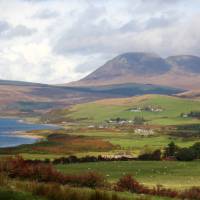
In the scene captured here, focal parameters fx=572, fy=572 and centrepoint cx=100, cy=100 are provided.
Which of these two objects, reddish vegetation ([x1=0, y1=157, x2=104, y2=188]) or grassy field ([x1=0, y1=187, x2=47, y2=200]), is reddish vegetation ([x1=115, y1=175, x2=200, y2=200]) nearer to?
reddish vegetation ([x1=0, y1=157, x2=104, y2=188])

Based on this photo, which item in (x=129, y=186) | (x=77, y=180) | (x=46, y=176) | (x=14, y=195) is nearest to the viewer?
(x=14, y=195)

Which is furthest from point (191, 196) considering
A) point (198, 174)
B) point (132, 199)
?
point (198, 174)

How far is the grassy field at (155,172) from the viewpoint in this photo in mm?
33513

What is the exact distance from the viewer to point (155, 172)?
39.4 m

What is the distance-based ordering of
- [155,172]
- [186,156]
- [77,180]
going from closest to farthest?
[77,180], [155,172], [186,156]

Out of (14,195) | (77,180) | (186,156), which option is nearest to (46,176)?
(77,180)

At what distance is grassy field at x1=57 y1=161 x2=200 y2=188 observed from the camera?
3351 cm

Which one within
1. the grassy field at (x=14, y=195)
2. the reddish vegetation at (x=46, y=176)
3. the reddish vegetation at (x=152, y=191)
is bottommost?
the reddish vegetation at (x=152, y=191)

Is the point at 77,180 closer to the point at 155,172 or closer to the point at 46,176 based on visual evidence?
the point at 46,176

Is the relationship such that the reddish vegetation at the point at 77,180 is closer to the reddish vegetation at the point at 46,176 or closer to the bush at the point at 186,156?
the reddish vegetation at the point at 46,176

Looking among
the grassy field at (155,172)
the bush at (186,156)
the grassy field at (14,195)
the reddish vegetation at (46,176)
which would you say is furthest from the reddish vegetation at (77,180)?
the bush at (186,156)

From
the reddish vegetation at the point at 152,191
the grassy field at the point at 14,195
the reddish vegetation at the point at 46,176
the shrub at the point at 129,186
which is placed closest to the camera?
the grassy field at the point at 14,195

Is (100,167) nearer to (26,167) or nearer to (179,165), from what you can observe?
(179,165)

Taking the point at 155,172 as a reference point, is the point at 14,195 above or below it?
above
